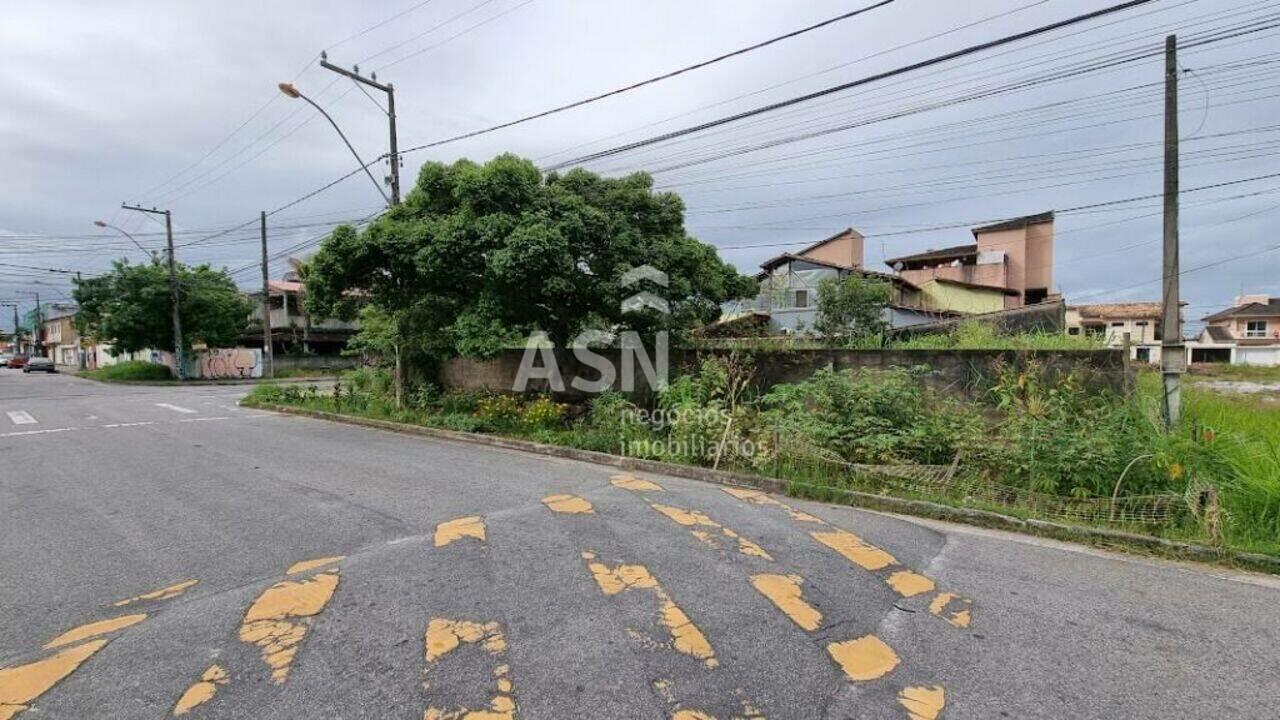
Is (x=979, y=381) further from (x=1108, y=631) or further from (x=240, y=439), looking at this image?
(x=240, y=439)

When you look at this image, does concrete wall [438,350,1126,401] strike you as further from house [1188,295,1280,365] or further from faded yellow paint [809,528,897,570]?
house [1188,295,1280,365]

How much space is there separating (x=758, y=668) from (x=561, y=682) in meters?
0.94

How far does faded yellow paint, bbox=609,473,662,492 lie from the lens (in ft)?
21.2

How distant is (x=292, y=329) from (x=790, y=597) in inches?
1593

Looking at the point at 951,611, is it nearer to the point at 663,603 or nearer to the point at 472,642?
the point at 663,603

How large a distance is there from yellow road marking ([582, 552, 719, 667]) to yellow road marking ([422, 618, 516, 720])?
0.82 meters

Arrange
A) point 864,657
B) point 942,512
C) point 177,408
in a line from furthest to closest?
point 177,408 → point 942,512 → point 864,657

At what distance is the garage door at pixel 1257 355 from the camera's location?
38356 mm

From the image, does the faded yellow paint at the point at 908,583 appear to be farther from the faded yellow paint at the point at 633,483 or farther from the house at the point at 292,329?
the house at the point at 292,329

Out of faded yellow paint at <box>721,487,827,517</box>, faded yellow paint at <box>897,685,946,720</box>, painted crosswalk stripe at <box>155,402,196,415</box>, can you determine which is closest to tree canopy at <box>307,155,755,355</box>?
faded yellow paint at <box>721,487,827,517</box>

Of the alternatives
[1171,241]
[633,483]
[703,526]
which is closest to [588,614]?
[703,526]

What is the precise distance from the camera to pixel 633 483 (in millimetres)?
6793

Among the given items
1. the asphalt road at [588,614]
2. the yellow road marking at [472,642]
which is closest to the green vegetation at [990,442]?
the asphalt road at [588,614]

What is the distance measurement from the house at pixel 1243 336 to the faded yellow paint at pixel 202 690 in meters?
55.5
